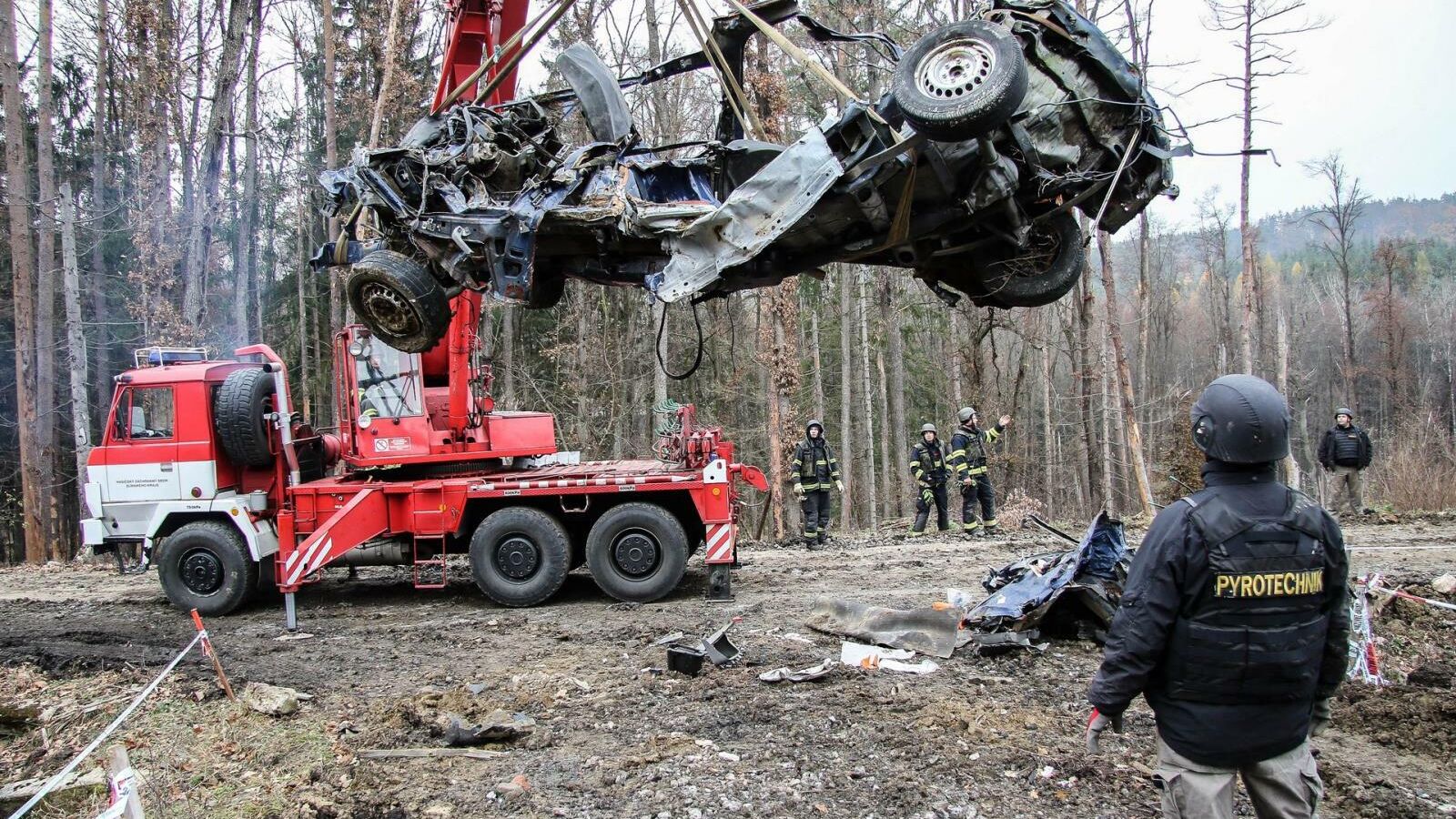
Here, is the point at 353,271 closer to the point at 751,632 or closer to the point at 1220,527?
the point at 751,632

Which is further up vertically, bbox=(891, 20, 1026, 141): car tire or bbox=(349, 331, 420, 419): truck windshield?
bbox=(891, 20, 1026, 141): car tire

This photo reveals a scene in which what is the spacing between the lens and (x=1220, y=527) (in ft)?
9.24

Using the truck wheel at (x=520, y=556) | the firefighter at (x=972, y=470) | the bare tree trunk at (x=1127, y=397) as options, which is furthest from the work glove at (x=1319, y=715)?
the bare tree trunk at (x=1127, y=397)

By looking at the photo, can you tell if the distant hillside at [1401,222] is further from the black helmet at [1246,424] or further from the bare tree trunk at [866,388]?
the black helmet at [1246,424]

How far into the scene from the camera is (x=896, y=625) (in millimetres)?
7152

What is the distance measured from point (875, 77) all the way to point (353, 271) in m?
10.7

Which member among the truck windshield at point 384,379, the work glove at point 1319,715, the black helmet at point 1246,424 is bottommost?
the work glove at point 1319,715

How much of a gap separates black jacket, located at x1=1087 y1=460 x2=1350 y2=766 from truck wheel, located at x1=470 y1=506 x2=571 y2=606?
22.6 feet

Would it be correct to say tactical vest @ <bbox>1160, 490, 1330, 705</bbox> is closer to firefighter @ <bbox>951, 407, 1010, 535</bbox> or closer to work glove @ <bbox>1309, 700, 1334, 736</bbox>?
work glove @ <bbox>1309, 700, 1334, 736</bbox>

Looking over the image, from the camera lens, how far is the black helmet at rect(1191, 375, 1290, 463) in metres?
2.83

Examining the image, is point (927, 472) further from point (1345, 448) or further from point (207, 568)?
point (207, 568)

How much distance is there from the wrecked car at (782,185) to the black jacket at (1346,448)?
35.0ft

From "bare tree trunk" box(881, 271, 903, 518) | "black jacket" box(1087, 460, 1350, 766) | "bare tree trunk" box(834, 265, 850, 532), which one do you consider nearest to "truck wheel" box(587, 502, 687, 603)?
"black jacket" box(1087, 460, 1350, 766)

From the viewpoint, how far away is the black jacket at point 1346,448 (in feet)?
44.9
